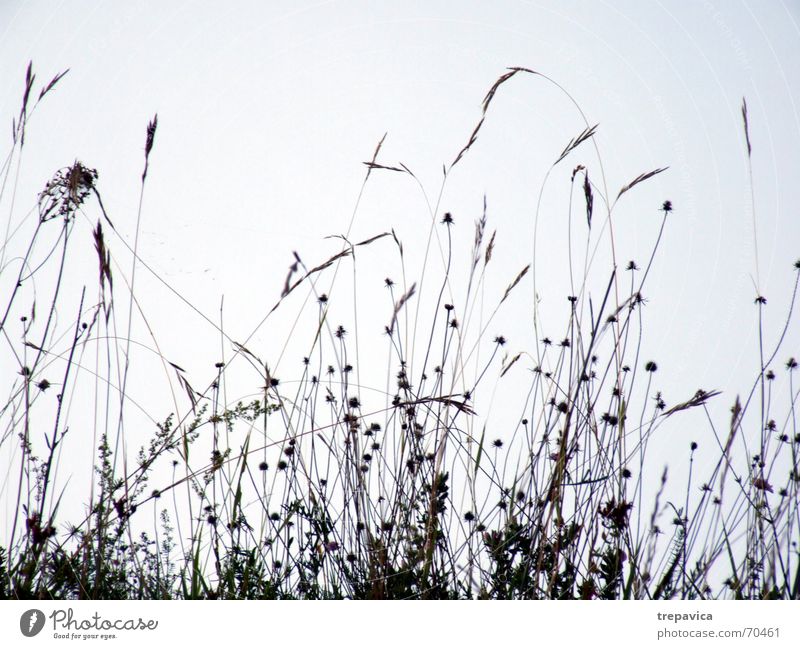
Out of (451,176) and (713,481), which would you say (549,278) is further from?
(713,481)

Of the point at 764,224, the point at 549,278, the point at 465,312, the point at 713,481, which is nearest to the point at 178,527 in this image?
the point at 465,312

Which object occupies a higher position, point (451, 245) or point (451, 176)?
point (451, 176)

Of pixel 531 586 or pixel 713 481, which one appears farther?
pixel 713 481

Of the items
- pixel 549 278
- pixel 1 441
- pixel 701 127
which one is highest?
pixel 701 127

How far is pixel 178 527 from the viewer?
5.16 ft

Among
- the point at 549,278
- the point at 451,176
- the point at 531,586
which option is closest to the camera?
the point at 531,586
